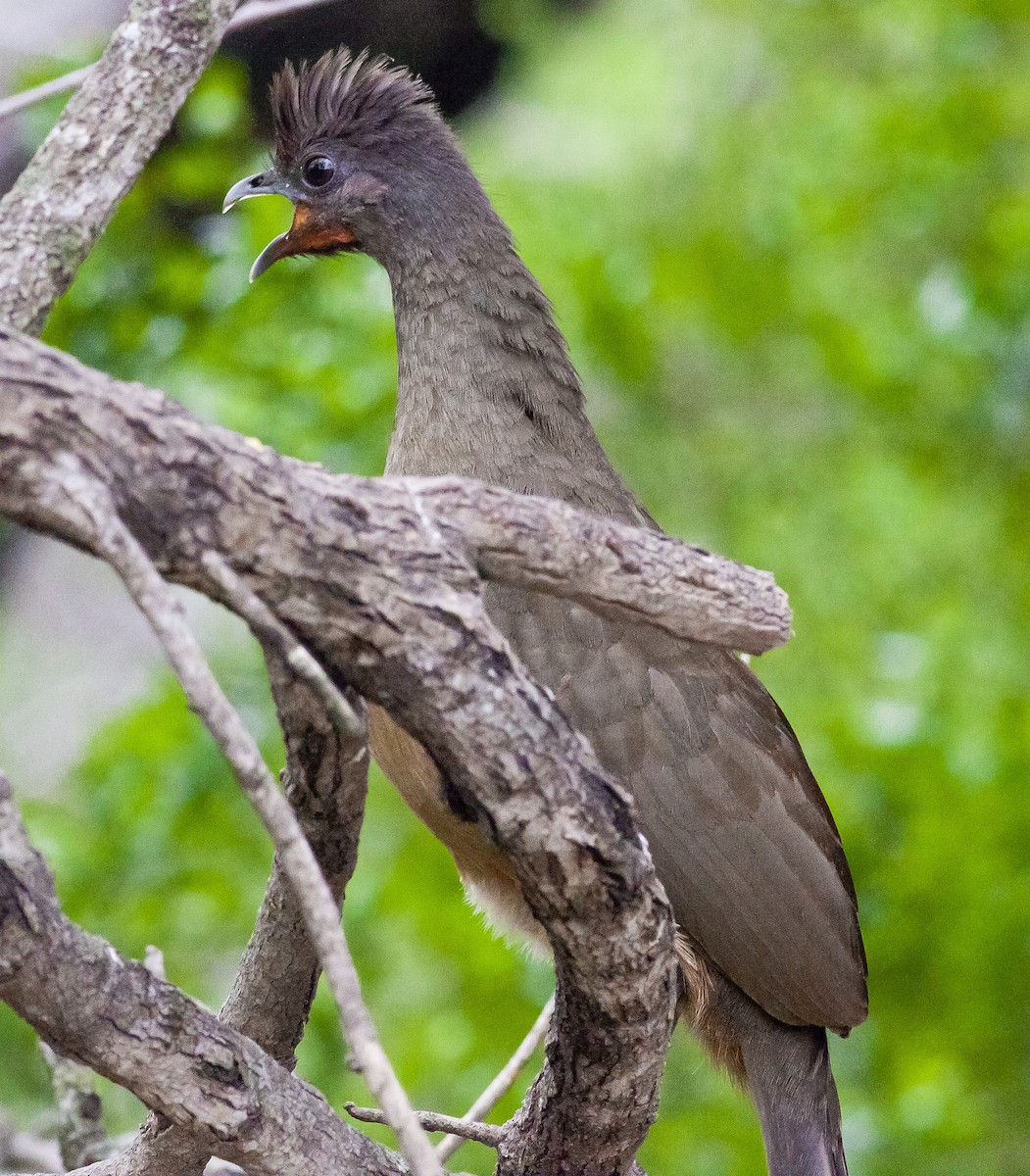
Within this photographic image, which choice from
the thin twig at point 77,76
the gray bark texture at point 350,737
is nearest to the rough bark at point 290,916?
the gray bark texture at point 350,737

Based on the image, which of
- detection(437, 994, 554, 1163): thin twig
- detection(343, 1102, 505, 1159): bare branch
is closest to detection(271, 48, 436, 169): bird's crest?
detection(437, 994, 554, 1163): thin twig

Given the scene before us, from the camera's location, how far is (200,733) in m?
3.89

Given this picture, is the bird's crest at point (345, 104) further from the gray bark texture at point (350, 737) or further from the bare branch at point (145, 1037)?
the bare branch at point (145, 1037)

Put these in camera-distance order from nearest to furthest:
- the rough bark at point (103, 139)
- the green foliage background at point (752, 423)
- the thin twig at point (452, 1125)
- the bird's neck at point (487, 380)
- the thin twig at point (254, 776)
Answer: the thin twig at point (254, 776) → the thin twig at point (452, 1125) → the rough bark at point (103, 139) → the bird's neck at point (487, 380) → the green foliage background at point (752, 423)

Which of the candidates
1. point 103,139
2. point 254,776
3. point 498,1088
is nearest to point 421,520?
point 254,776

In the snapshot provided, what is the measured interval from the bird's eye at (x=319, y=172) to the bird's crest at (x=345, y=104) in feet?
0.12

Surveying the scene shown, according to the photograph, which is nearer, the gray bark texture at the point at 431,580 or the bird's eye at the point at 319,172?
the gray bark texture at the point at 431,580

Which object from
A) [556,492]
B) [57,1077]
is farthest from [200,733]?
[556,492]

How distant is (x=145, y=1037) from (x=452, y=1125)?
73 centimetres

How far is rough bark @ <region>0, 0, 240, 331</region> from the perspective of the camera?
91.1 inches

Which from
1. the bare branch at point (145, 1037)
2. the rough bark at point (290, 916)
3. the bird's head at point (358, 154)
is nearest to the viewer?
the bare branch at point (145, 1037)

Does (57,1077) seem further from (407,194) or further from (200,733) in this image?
(407,194)

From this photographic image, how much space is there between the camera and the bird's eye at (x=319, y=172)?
2.89 m

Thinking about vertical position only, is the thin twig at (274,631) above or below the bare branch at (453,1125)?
above
